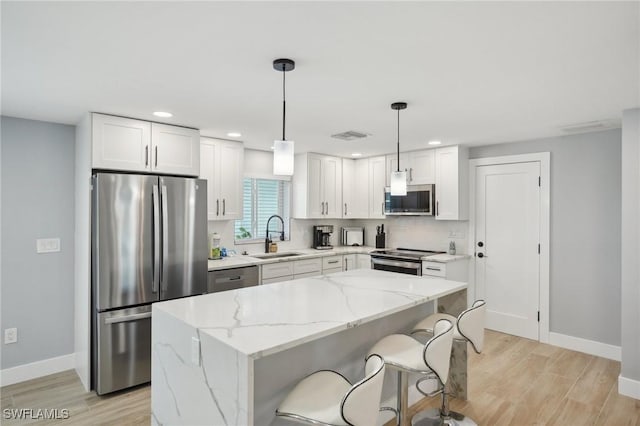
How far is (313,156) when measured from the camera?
5.21m

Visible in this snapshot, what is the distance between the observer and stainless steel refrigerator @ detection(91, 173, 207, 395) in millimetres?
3012

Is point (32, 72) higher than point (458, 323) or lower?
higher

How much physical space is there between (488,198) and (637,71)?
2.52m

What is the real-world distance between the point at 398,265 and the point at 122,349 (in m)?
3.15

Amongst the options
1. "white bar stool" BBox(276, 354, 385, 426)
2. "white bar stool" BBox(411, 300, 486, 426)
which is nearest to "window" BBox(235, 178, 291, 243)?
"white bar stool" BBox(411, 300, 486, 426)

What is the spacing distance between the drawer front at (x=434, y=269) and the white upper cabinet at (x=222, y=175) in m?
2.30

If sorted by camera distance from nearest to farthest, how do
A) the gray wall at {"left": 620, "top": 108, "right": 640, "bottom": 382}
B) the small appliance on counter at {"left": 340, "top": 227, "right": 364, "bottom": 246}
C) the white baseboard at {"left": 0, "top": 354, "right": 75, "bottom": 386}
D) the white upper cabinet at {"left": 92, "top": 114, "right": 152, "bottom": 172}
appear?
1. the gray wall at {"left": 620, "top": 108, "right": 640, "bottom": 382}
2. the white upper cabinet at {"left": 92, "top": 114, "right": 152, "bottom": 172}
3. the white baseboard at {"left": 0, "top": 354, "right": 75, "bottom": 386}
4. the small appliance on counter at {"left": 340, "top": 227, "right": 364, "bottom": 246}

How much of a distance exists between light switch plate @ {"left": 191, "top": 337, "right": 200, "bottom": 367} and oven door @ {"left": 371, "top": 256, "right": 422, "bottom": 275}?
331 cm

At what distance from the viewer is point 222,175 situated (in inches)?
163

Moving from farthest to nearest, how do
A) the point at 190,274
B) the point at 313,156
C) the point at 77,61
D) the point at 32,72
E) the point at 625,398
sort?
the point at 313,156 < the point at 190,274 < the point at 625,398 < the point at 32,72 < the point at 77,61

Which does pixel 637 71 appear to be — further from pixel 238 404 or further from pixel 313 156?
pixel 313 156

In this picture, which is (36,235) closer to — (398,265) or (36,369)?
(36,369)

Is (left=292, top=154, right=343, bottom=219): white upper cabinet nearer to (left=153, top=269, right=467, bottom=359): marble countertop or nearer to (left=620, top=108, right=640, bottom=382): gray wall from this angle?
(left=153, top=269, right=467, bottom=359): marble countertop

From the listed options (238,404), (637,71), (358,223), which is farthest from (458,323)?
(358,223)
